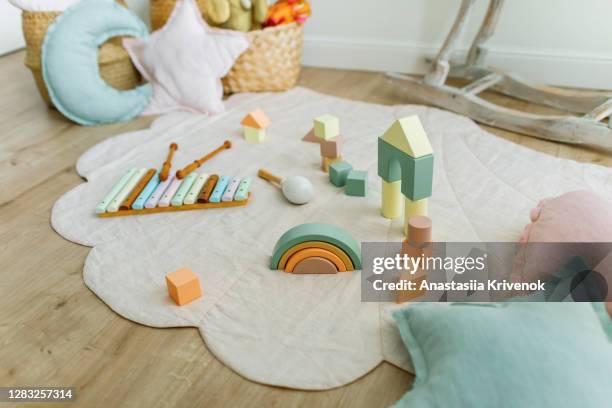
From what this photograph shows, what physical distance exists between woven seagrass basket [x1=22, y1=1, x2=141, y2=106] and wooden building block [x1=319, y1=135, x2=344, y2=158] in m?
0.91

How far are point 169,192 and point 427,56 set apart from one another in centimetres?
123

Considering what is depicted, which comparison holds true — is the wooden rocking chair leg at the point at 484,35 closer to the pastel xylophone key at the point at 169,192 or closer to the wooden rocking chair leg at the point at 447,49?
the wooden rocking chair leg at the point at 447,49

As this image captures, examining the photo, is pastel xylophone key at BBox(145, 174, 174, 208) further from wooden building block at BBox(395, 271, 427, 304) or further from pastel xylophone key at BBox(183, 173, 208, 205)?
wooden building block at BBox(395, 271, 427, 304)

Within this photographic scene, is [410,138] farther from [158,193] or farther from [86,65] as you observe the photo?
[86,65]

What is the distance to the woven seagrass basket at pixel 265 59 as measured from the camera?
1927mm

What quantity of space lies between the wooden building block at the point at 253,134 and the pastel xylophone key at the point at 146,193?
32cm

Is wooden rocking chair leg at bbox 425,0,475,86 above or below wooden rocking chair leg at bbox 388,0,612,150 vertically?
above

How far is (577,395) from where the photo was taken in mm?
711

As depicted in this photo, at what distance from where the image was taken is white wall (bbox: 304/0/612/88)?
1873 millimetres

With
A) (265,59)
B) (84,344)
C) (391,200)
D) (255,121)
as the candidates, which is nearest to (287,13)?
(265,59)

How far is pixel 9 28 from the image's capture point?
263 cm

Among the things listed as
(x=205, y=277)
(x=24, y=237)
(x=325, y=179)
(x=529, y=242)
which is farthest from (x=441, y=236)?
(x=24, y=237)

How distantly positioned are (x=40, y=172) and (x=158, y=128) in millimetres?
389

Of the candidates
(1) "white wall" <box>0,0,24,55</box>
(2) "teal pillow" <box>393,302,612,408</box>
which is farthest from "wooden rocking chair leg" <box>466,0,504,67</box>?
(1) "white wall" <box>0,0,24,55</box>
